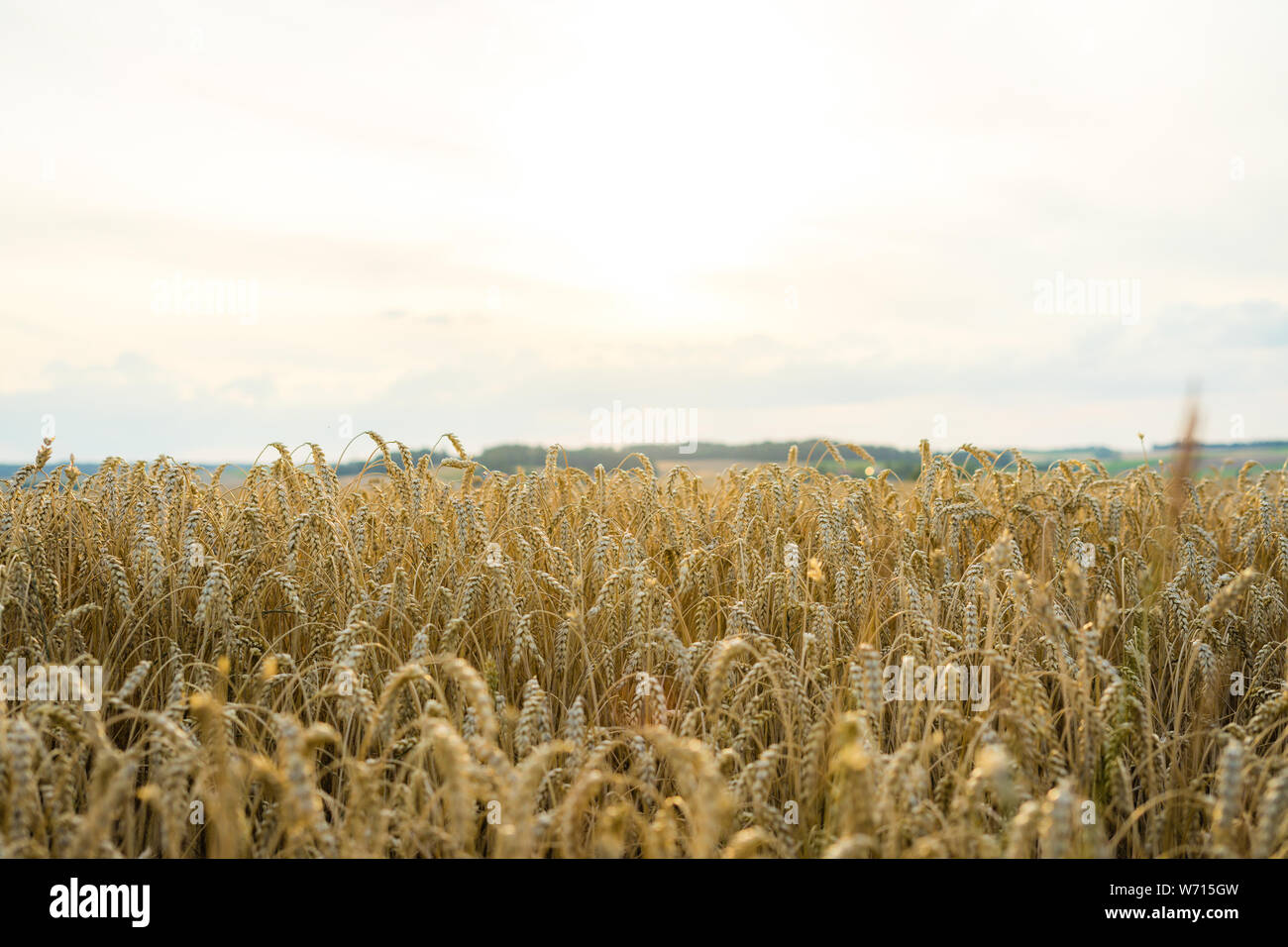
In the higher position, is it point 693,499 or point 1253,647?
point 693,499

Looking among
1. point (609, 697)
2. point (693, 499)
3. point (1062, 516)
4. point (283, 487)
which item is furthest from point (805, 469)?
point (283, 487)

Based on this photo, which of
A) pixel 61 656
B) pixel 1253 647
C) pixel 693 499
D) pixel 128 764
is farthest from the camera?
pixel 693 499

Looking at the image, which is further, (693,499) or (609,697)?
(693,499)

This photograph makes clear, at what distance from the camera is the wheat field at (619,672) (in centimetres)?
151

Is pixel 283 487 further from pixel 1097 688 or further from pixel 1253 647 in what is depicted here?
pixel 1253 647

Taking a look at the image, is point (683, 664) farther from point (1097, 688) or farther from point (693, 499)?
point (693, 499)

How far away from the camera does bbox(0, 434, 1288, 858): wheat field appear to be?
151cm

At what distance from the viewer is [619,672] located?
2918 millimetres

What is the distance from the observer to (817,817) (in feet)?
7.04
